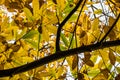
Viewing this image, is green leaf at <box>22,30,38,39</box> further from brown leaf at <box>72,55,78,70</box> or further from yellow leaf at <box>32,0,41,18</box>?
brown leaf at <box>72,55,78,70</box>

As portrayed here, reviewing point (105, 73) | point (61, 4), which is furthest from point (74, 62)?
point (61, 4)

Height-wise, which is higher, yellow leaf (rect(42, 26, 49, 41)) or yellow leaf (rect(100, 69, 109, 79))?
yellow leaf (rect(42, 26, 49, 41))

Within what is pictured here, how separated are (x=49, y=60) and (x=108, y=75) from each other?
1.02 ft

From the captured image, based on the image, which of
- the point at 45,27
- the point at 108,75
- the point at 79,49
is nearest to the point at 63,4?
the point at 45,27

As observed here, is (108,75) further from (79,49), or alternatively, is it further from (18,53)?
(18,53)

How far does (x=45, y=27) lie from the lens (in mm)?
1110

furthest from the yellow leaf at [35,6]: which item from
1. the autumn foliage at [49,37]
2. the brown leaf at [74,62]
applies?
the brown leaf at [74,62]

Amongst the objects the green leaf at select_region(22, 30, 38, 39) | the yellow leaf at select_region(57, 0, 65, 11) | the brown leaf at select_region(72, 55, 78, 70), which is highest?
the yellow leaf at select_region(57, 0, 65, 11)

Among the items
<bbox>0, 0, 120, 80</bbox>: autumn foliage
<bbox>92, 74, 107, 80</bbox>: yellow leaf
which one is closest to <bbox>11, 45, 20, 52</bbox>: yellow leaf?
<bbox>0, 0, 120, 80</bbox>: autumn foliage

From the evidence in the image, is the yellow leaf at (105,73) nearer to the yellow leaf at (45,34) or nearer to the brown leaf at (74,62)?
the brown leaf at (74,62)

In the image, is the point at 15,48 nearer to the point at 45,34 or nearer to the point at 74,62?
the point at 45,34

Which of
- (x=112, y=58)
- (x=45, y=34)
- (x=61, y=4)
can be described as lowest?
(x=112, y=58)

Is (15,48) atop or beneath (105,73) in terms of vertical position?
atop

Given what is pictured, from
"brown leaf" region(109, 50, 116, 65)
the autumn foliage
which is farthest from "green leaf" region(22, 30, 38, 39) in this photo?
"brown leaf" region(109, 50, 116, 65)
